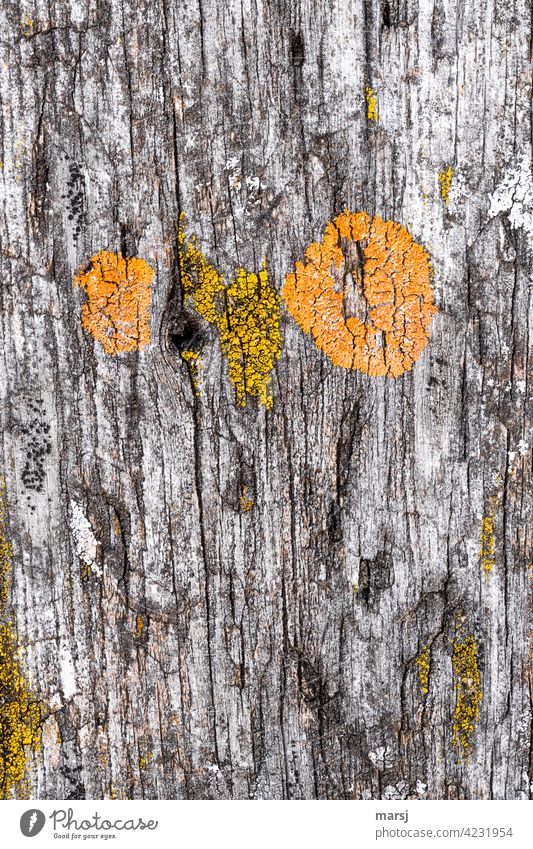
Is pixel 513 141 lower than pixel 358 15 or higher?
lower

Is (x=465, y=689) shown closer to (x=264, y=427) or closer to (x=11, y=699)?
(x=264, y=427)

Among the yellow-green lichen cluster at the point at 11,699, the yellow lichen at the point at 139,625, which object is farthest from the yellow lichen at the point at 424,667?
the yellow-green lichen cluster at the point at 11,699

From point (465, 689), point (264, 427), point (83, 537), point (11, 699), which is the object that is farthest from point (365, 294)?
point (11, 699)

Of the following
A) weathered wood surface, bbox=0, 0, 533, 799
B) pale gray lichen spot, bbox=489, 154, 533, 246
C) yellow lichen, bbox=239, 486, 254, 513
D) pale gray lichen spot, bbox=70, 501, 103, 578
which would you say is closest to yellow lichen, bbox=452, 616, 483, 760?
weathered wood surface, bbox=0, 0, 533, 799

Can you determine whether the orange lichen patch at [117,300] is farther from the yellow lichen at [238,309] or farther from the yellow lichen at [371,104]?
the yellow lichen at [371,104]
